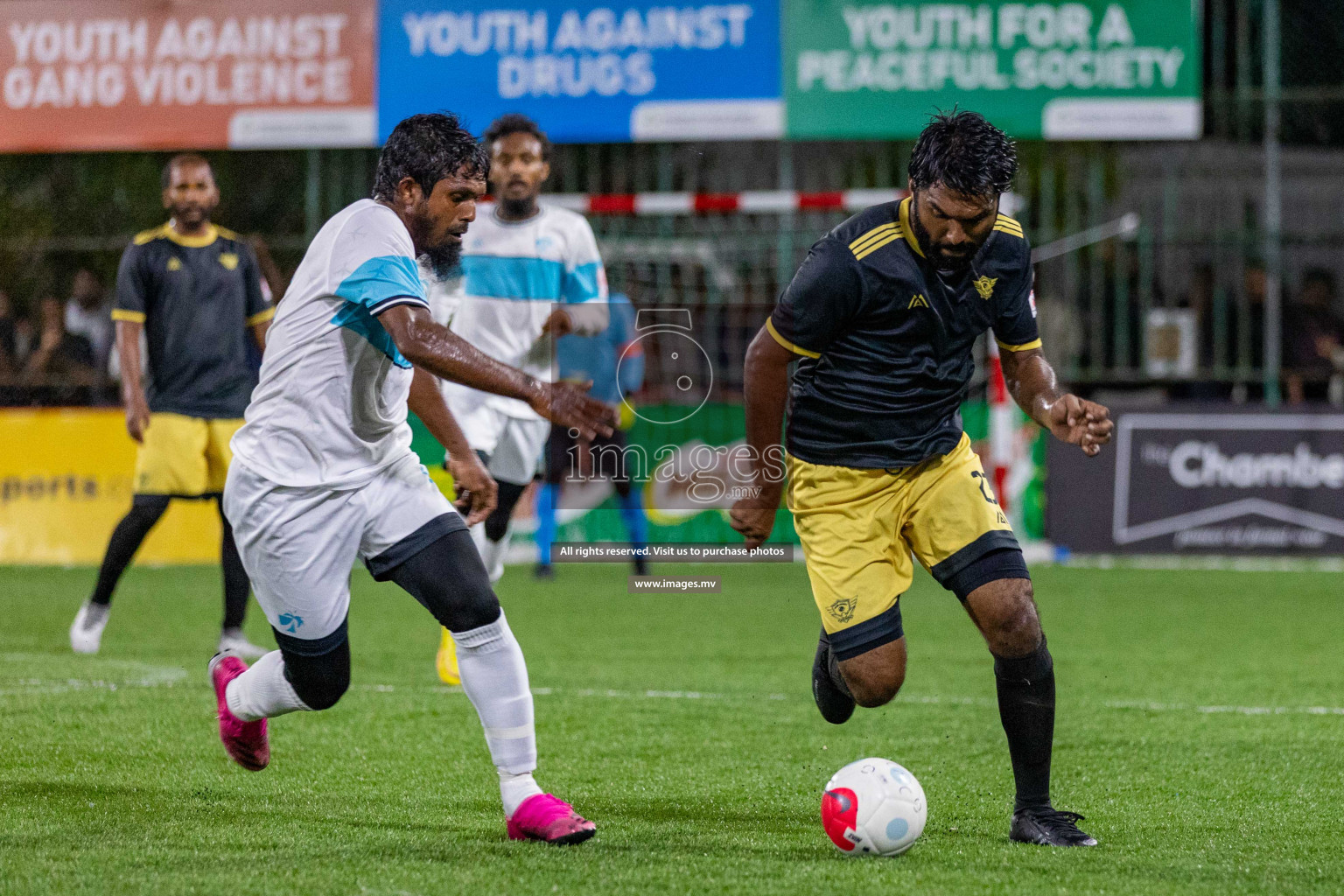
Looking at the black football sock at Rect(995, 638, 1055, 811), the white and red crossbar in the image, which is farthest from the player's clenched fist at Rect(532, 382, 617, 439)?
the white and red crossbar

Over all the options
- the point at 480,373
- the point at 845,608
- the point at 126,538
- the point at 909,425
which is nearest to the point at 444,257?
the point at 480,373

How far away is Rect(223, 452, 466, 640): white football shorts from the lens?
4219 mm

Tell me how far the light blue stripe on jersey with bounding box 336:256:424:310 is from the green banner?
31.7ft

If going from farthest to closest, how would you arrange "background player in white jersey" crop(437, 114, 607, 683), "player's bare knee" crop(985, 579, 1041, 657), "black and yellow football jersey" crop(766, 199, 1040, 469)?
"background player in white jersey" crop(437, 114, 607, 683), "black and yellow football jersey" crop(766, 199, 1040, 469), "player's bare knee" crop(985, 579, 1041, 657)

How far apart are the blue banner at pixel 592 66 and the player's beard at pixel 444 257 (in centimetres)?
927

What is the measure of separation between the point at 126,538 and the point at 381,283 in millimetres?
4315

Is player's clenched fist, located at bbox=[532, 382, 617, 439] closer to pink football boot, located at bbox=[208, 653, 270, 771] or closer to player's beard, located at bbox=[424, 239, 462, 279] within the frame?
player's beard, located at bbox=[424, 239, 462, 279]

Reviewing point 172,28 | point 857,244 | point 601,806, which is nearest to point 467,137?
point 857,244

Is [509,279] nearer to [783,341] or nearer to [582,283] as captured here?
[582,283]

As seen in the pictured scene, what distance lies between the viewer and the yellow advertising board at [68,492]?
1307cm

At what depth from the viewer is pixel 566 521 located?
1338 cm

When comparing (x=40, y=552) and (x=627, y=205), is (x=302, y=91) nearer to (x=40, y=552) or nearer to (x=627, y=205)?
(x=627, y=205)

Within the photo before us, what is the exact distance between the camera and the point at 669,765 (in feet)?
17.6

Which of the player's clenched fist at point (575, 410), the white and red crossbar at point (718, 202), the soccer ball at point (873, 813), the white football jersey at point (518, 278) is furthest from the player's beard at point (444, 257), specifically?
the white and red crossbar at point (718, 202)
